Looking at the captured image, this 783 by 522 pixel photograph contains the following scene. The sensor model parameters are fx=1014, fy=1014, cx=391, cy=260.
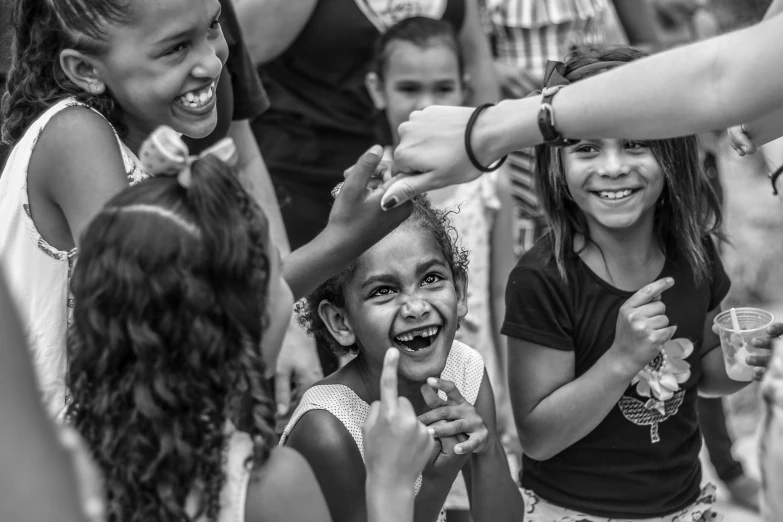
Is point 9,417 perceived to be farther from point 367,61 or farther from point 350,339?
point 367,61

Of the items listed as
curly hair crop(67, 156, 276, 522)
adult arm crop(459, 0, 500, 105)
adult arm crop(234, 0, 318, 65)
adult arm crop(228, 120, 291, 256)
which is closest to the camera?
curly hair crop(67, 156, 276, 522)

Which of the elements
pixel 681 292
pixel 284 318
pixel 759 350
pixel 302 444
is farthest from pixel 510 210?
pixel 284 318

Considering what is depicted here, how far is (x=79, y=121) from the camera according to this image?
7.02ft

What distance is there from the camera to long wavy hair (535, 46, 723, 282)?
9.07 ft

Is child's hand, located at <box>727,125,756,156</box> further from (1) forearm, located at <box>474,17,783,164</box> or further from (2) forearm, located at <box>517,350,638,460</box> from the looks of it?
(2) forearm, located at <box>517,350,638,460</box>

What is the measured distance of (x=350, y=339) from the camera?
8.46 feet

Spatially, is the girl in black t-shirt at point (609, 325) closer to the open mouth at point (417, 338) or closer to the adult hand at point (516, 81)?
the open mouth at point (417, 338)

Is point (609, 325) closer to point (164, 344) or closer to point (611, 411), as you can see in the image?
point (611, 411)

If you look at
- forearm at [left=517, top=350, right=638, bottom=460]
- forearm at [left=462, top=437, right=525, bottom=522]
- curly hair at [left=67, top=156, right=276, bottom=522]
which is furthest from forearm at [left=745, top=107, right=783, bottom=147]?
curly hair at [left=67, top=156, right=276, bottom=522]

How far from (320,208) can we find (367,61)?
0.60 meters

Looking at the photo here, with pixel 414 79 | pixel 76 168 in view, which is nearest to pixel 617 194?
pixel 414 79

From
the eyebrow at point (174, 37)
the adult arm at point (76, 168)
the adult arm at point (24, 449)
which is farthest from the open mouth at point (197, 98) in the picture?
the adult arm at point (24, 449)

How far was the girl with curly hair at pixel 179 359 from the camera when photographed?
5.68 feet

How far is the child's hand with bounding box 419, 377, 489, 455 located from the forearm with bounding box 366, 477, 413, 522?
0.97ft
